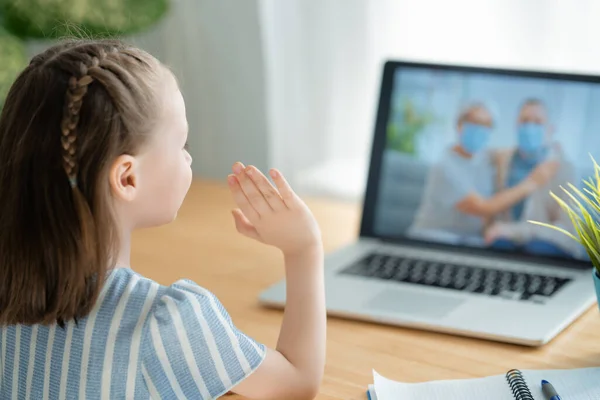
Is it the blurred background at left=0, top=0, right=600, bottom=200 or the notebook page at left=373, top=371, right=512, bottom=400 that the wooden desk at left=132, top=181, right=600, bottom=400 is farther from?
the blurred background at left=0, top=0, right=600, bottom=200

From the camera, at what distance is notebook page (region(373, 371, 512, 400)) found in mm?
896

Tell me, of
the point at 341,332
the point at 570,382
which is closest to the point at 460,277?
the point at 341,332

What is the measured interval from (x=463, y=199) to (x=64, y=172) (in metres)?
0.70

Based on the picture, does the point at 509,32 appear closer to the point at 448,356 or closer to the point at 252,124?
the point at 252,124

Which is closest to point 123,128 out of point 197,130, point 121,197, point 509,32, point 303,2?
point 121,197

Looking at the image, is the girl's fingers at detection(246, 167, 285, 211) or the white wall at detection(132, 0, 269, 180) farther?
the white wall at detection(132, 0, 269, 180)

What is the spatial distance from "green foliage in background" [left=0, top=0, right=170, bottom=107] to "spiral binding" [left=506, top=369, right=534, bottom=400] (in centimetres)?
98

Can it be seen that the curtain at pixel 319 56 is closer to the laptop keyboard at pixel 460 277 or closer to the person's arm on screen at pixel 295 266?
the laptop keyboard at pixel 460 277

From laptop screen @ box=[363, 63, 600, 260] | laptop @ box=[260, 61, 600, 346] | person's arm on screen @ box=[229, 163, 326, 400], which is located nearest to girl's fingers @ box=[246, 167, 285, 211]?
person's arm on screen @ box=[229, 163, 326, 400]

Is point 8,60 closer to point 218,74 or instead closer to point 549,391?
point 218,74

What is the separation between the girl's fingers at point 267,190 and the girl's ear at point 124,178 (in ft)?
0.45

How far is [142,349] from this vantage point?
0.77 meters

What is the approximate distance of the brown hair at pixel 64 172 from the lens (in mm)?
759

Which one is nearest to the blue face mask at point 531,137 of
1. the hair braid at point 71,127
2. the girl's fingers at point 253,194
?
the girl's fingers at point 253,194
